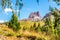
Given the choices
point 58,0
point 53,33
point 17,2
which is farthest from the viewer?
point 53,33

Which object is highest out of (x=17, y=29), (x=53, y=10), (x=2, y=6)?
(x=2, y=6)

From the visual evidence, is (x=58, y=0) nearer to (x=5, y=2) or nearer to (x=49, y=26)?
(x=5, y=2)

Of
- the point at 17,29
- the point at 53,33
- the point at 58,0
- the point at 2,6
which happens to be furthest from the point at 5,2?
the point at 17,29

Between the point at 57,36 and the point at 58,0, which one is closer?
the point at 58,0

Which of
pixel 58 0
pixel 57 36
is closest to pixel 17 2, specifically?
pixel 58 0

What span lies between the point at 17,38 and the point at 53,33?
4.98 metres

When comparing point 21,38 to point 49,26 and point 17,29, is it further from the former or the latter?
point 17,29

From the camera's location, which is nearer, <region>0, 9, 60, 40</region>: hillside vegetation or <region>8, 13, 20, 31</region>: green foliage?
<region>0, 9, 60, 40</region>: hillside vegetation

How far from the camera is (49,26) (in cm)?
2930

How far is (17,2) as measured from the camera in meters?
12.6

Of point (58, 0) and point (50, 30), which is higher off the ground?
point (58, 0)

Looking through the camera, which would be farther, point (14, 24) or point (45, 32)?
point (14, 24)

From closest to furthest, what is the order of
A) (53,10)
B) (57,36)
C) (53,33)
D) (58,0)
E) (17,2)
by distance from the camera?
(17,2)
(58,0)
(53,10)
(57,36)
(53,33)

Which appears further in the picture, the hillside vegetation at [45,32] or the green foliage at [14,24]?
the green foliage at [14,24]
